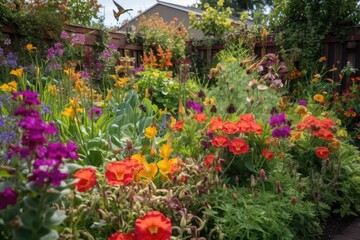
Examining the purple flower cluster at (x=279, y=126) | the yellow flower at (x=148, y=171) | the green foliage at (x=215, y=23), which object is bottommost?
the yellow flower at (x=148, y=171)

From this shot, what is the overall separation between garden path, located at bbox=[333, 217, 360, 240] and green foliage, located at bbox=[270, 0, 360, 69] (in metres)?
3.43

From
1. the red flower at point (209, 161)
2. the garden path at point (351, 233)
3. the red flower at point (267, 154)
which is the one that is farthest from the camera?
the garden path at point (351, 233)

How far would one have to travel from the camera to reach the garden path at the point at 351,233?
7.20ft

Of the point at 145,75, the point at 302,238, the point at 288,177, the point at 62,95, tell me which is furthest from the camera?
the point at 145,75

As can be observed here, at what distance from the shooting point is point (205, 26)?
761 cm

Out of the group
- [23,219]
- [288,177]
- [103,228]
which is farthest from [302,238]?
[23,219]

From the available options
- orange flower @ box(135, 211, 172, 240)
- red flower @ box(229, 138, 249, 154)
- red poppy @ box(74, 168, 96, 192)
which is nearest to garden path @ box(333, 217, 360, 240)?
red flower @ box(229, 138, 249, 154)

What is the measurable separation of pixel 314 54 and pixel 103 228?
4.69 metres

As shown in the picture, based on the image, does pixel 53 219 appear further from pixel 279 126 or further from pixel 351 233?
pixel 351 233

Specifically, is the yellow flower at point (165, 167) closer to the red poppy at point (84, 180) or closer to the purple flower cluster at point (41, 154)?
the red poppy at point (84, 180)

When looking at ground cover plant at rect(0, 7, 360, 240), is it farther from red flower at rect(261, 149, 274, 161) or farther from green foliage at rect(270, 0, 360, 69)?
green foliage at rect(270, 0, 360, 69)

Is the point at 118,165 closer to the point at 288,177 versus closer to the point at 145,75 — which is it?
the point at 288,177

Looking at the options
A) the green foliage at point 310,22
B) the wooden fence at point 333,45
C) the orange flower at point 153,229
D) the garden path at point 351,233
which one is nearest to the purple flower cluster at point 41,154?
the orange flower at point 153,229

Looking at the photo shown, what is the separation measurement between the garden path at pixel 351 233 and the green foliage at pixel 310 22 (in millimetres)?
3432
